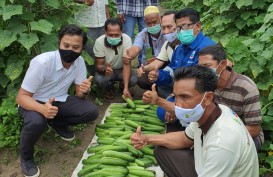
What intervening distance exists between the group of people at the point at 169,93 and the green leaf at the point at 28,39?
439mm

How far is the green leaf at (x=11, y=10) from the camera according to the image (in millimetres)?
4844

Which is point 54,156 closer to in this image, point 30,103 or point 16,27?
point 30,103

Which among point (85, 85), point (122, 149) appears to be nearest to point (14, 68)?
point (85, 85)

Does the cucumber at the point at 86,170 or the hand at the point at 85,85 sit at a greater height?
the hand at the point at 85,85

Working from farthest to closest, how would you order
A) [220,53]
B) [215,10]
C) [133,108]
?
[215,10]
[133,108]
[220,53]

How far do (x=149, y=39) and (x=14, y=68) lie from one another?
2530 mm

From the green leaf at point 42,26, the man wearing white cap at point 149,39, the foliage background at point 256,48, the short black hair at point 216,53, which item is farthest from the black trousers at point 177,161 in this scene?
the man wearing white cap at point 149,39

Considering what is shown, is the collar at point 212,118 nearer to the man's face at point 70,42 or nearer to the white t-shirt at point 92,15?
the man's face at point 70,42

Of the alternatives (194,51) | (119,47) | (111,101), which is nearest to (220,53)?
(194,51)

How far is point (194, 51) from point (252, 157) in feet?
7.87

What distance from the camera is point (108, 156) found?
445cm

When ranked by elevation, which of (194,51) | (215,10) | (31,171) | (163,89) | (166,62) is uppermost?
(215,10)

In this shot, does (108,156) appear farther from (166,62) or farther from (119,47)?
(119,47)

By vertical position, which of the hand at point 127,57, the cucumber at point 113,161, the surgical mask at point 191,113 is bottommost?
the cucumber at point 113,161
